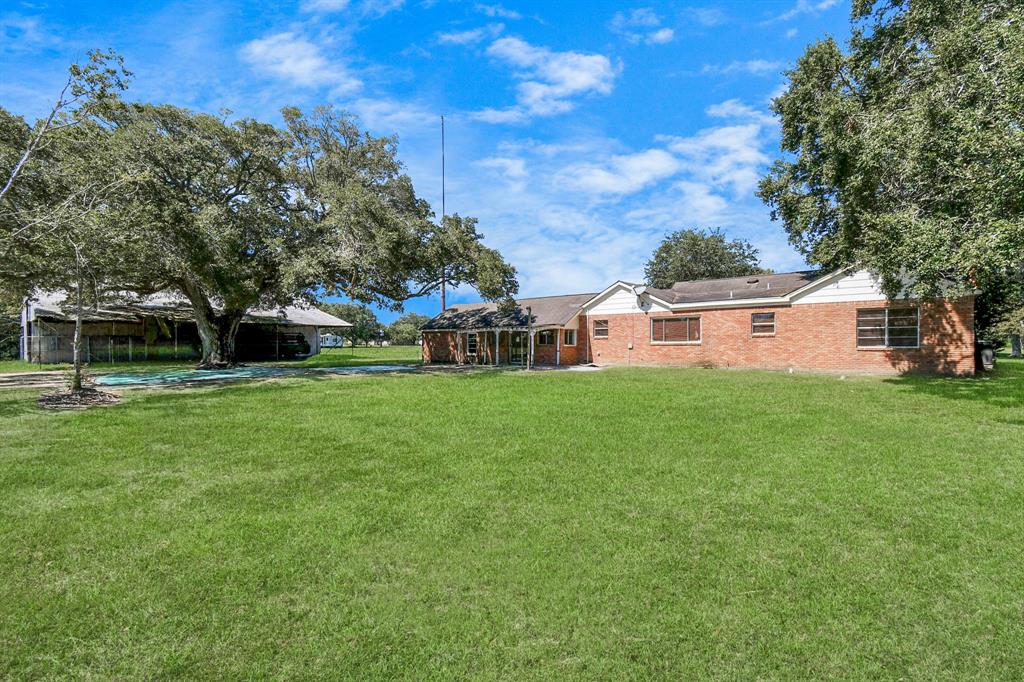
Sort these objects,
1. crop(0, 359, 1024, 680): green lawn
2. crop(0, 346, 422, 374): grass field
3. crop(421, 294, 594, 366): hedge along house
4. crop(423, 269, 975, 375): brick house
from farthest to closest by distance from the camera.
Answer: crop(421, 294, 594, 366): hedge along house → crop(0, 346, 422, 374): grass field → crop(423, 269, 975, 375): brick house → crop(0, 359, 1024, 680): green lawn

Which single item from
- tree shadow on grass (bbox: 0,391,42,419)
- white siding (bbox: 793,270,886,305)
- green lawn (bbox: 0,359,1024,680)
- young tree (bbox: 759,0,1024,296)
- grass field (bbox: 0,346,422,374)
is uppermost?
young tree (bbox: 759,0,1024,296)

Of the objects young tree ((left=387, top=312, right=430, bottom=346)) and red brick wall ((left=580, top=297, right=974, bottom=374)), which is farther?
young tree ((left=387, top=312, right=430, bottom=346))

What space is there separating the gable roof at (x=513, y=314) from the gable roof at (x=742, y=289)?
4.58 meters

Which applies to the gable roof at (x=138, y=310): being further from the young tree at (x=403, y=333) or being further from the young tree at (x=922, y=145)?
the young tree at (x=403, y=333)

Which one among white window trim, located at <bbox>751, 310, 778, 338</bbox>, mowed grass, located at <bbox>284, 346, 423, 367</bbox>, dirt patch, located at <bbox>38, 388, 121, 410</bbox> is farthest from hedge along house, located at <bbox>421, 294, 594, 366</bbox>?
dirt patch, located at <bbox>38, 388, 121, 410</bbox>

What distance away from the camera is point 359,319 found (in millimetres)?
66750

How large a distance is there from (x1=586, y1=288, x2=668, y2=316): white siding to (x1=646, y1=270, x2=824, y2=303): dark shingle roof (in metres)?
0.59

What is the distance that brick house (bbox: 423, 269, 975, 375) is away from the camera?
17484 millimetres

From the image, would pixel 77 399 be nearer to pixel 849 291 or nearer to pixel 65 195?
pixel 65 195

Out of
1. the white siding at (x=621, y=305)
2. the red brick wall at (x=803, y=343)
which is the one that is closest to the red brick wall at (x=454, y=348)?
the white siding at (x=621, y=305)

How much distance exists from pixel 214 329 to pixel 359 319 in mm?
43459

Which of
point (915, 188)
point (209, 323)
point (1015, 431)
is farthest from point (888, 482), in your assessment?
point (209, 323)

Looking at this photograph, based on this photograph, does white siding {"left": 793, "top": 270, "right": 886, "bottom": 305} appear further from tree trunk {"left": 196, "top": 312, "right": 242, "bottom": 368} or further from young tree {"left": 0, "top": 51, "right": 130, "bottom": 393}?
tree trunk {"left": 196, "top": 312, "right": 242, "bottom": 368}

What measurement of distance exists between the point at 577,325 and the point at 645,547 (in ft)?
76.3
